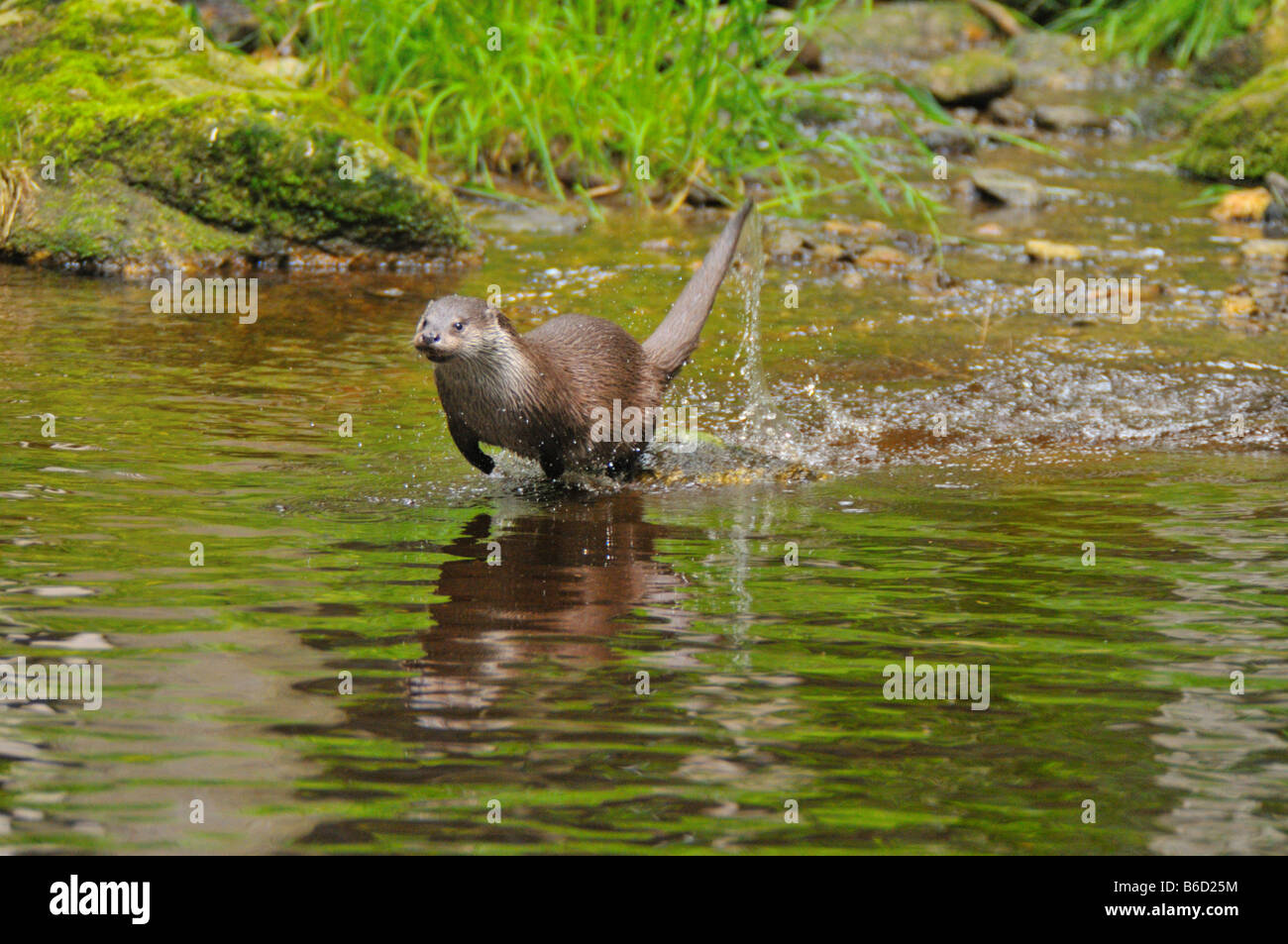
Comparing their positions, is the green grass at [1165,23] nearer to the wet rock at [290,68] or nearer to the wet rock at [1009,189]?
the wet rock at [1009,189]

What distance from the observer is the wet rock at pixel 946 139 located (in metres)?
9.37

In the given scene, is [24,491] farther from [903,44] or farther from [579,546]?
[903,44]

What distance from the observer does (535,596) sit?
326 cm

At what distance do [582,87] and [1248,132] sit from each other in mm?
3874

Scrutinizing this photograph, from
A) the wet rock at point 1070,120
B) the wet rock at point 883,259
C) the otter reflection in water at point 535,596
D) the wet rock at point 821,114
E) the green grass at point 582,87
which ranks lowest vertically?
the otter reflection in water at point 535,596

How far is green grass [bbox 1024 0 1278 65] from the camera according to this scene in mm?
11242

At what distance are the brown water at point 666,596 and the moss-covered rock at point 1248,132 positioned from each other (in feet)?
10.3

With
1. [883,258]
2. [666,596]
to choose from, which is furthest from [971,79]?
[666,596]
